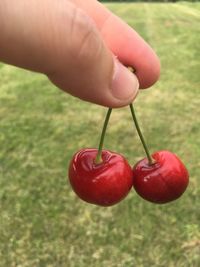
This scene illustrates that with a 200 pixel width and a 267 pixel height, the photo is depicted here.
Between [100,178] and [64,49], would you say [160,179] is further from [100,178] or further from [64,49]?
[64,49]

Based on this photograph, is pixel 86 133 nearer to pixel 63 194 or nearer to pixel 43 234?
pixel 63 194

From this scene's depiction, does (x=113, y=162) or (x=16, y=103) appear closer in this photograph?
(x=113, y=162)

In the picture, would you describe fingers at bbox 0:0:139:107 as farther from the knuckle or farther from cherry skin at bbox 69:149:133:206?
cherry skin at bbox 69:149:133:206

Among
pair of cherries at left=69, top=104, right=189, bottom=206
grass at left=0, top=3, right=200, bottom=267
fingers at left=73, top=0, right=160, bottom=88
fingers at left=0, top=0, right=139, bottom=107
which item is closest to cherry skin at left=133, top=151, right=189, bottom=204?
pair of cherries at left=69, top=104, right=189, bottom=206

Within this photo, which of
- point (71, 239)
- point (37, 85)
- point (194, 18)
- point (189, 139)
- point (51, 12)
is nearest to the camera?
point (51, 12)

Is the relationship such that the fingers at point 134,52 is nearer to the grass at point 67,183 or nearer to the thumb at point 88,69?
the thumb at point 88,69

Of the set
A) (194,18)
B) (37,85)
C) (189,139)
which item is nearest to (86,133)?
(189,139)
